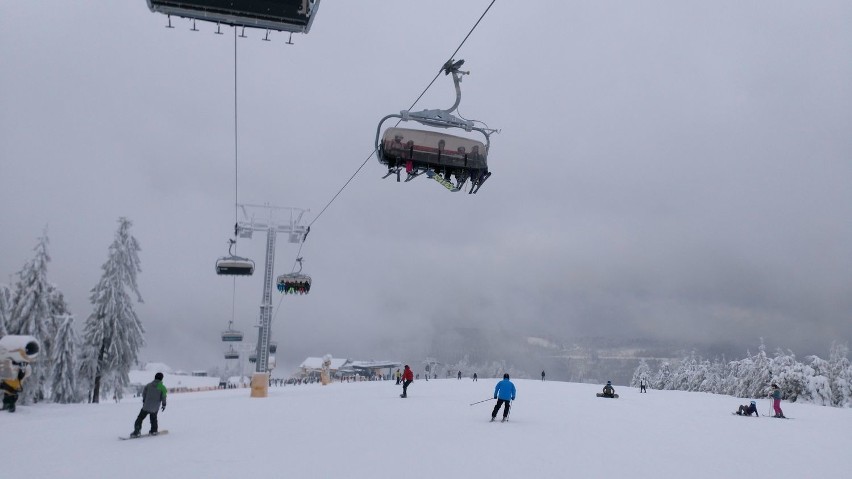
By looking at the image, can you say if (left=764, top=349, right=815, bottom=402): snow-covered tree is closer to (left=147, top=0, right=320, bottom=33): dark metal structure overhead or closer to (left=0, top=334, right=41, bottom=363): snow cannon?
(left=147, top=0, right=320, bottom=33): dark metal structure overhead

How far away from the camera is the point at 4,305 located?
92.2 feet

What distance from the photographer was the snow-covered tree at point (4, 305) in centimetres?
2733

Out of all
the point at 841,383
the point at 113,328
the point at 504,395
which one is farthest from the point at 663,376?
the point at 504,395

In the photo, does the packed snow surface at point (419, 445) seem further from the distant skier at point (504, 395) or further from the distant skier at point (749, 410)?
the distant skier at point (749, 410)

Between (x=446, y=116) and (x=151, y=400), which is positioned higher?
(x=446, y=116)

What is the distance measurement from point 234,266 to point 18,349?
38.5ft

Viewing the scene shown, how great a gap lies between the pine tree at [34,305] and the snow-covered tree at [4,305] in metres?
0.44

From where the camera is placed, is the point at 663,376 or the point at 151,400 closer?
the point at 151,400

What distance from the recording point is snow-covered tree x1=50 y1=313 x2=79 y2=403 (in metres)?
31.3

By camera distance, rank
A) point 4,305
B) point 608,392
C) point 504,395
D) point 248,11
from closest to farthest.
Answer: point 248,11 < point 504,395 < point 608,392 < point 4,305

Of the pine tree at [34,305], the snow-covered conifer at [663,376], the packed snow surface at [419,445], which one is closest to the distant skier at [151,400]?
the packed snow surface at [419,445]

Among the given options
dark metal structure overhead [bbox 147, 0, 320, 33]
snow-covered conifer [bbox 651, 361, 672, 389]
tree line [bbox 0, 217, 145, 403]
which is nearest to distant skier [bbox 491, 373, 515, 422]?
dark metal structure overhead [bbox 147, 0, 320, 33]

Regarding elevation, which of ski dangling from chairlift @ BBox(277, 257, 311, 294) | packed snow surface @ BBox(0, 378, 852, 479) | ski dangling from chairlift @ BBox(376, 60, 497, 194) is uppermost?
ski dangling from chairlift @ BBox(376, 60, 497, 194)

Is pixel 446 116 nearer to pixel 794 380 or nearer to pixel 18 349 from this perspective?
pixel 18 349
